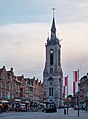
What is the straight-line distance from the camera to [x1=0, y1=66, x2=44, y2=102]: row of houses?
329 ft

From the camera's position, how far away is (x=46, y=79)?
581 ft

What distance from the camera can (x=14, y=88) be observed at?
113 meters

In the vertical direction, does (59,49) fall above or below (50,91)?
above

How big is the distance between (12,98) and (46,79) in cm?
6908

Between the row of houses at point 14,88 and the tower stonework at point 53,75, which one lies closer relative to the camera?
the row of houses at point 14,88

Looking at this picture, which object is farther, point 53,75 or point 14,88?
point 53,75

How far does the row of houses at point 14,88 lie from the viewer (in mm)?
100375

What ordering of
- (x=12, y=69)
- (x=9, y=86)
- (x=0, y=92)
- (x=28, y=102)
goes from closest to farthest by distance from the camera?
(x=0, y=92) < (x=9, y=86) < (x=12, y=69) < (x=28, y=102)

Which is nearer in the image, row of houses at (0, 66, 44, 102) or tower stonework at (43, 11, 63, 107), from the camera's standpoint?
row of houses at (0, 66, 44, 102)

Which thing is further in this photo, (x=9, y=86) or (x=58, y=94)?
(x=58, y=94)

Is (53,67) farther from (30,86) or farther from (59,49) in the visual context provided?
(30,86)

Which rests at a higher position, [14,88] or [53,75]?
[53,75]

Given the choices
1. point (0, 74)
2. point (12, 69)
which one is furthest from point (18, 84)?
point (0, 74)

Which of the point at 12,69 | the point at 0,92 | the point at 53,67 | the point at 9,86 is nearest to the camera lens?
the point at 0,92
